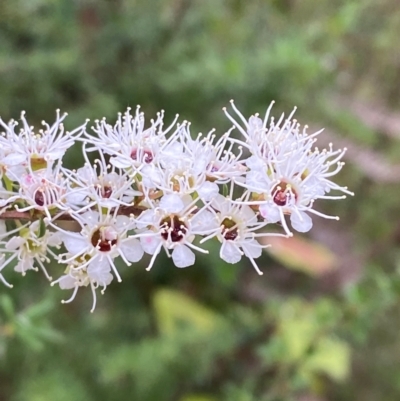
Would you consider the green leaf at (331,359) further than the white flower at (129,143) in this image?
Yes

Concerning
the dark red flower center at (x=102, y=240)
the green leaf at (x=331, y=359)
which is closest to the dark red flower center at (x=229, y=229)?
the dark red flower center at (x=102, y=240)

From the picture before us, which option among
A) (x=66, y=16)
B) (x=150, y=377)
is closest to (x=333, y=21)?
(x=66, y=16)

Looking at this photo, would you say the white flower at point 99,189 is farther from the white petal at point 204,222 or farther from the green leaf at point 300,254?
the green leaf at point 300,254

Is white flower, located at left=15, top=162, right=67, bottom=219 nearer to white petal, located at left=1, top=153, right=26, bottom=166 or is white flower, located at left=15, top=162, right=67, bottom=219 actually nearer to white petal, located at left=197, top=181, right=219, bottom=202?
white petal, located at left=1, top=153, right=26, bottom=166

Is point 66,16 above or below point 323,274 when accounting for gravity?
above

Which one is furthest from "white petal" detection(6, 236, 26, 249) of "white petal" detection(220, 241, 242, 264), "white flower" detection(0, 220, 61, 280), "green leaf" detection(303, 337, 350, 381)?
"green leaf" detection(303, 337, 350, 381)

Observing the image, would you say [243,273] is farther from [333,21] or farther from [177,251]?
[177,251]

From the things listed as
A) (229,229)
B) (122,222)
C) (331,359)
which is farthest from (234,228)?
(331,359)

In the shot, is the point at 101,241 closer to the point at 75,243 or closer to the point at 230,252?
the point at 75,243
